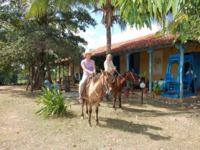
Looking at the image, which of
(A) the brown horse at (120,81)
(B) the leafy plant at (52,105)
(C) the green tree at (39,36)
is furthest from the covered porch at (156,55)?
(B) the leafy plant at (52,105)

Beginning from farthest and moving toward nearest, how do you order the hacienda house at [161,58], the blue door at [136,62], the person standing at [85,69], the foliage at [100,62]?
the foliage at [100,62], the blue door at [136,62], the hacienda house at [161,58], the person standing at [85,69]

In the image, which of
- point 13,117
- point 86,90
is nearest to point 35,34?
point 13,117

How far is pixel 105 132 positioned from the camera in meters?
4.10

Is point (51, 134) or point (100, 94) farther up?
point (100, 94)

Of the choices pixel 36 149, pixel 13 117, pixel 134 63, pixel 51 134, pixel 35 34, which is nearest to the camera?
pixel 36 149

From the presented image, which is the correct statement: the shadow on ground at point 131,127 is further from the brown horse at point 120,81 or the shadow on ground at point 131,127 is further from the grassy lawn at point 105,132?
the brown horse at point 120,81

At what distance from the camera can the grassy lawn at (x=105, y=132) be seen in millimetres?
3406

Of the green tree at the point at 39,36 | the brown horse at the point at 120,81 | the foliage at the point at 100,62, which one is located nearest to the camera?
the brown horse at the point at 120,81

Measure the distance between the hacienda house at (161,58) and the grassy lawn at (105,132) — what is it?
3.09 meters

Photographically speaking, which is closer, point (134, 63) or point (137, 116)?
point (137, 116)

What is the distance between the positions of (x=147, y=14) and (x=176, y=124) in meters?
3.57

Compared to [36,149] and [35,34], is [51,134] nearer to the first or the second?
[36,149]

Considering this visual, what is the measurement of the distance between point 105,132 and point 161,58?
9.13m

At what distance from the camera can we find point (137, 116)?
217 inches
